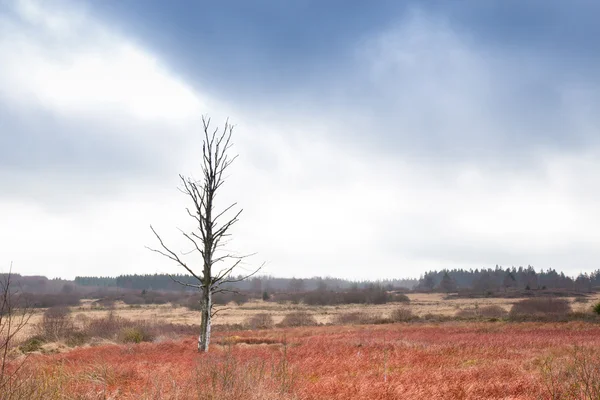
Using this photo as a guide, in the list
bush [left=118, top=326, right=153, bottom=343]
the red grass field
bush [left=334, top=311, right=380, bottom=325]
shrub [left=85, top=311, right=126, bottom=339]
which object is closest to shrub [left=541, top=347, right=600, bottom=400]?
the red grass field

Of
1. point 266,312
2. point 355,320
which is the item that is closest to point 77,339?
point 355,320

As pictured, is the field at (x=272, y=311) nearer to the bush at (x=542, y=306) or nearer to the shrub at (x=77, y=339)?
the bush at (x=542, y=306)

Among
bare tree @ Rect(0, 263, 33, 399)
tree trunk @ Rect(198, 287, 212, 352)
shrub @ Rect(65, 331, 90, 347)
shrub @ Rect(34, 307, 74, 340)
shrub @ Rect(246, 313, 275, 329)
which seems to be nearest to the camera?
bare tree @ Rect(0, 263, 33, 399)

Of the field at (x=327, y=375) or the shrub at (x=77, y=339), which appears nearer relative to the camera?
the field at (x=327, y=375)

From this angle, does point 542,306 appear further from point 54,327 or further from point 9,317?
point 9,317

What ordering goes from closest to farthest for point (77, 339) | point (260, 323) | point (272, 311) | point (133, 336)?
1. point (133, 336)
2. point (77, 339)
3. point (260, 323)
4. point (272, 311)

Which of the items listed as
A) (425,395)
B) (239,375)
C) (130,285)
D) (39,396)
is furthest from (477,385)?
(130,285)

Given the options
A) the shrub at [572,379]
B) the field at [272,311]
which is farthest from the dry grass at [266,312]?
the shrub at [572,379]

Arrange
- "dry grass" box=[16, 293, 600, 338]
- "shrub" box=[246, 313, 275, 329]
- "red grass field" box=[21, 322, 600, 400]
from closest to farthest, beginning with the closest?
"red grass field" box=[21, 322, 600, 400] < "shrub" box=[246, 313, 275, 329] < "dry grass" box=[16, 293, 600, 338]

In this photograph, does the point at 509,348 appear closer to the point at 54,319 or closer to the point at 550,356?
the point at 550,356

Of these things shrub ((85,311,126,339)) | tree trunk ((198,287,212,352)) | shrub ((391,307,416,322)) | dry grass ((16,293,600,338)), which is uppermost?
tree trunk ((198,287,212,352))

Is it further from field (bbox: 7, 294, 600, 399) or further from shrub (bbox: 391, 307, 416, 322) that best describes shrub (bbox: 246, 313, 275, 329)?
field (bbox: 7, 294, 600, 399)

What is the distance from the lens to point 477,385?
7984mm

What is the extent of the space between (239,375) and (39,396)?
2.76 meters
